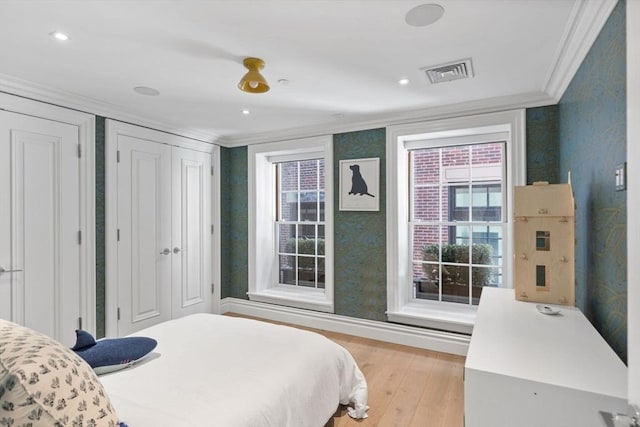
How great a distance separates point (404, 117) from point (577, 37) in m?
1.64

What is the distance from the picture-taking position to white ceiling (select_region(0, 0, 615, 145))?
1684 mm

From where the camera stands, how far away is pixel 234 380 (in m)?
1.55

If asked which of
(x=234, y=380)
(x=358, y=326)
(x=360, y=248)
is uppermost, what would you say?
(x=360, y=248)

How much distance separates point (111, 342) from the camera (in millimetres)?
1782

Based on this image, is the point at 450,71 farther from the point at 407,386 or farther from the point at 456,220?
the point at 407,386

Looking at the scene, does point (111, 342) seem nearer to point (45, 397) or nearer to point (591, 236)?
point (45, 397)

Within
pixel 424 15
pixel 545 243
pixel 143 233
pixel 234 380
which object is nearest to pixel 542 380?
pixel 545 243

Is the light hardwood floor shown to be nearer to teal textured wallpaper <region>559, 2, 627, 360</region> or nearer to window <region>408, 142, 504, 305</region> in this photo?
window <region>408, 142, 504, 305</region>

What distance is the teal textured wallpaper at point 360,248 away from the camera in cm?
358

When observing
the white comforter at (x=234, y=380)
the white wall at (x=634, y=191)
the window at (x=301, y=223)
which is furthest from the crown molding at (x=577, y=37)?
the window at (x=301, y=223)

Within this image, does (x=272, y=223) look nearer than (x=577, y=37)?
No

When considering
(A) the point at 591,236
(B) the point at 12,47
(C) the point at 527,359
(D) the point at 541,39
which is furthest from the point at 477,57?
(B) the point at 12,47

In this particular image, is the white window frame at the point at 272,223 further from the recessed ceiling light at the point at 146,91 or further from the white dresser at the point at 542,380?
the white dresser at the point at 542,380

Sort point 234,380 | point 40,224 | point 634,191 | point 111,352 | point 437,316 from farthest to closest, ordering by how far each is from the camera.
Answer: point 437,316 < point 40,224 < point 111,352 < point 234,380 < point 634,191
